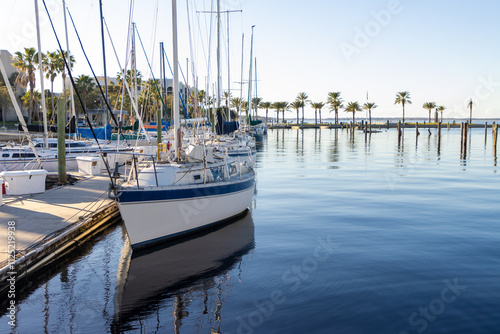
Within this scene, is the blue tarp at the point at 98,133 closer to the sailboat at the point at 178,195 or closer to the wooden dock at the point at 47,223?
the wooden dock at the point at 47,223

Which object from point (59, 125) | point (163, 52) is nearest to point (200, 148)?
point (59, 125)

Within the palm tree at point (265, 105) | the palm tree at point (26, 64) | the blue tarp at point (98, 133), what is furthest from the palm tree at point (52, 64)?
the palm tree at point (265, 105)

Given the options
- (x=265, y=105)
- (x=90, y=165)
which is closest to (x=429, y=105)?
(x=265, y=105)

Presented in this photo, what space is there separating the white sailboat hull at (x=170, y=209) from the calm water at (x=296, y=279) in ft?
1.69

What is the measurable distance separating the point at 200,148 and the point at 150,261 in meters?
5.03

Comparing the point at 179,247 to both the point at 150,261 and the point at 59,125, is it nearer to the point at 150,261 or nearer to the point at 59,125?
the point at 150,261

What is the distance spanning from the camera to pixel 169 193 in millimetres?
12719

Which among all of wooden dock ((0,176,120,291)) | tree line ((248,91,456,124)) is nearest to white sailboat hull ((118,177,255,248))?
wooden dock ((0,176,120,291))

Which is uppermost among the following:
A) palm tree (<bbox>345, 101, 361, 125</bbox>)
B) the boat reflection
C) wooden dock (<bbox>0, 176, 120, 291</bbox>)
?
palm tree (<bbox>345, 101, 361, 125</bbox>)

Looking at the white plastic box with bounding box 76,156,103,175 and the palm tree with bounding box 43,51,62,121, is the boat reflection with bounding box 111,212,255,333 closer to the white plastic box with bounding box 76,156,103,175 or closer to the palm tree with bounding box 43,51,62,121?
Answer: the white plastic box with bounding box 76,156,103,175

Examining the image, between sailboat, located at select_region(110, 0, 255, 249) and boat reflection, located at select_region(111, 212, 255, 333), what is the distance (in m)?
0.58

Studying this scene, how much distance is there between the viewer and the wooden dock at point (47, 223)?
10.0 meters

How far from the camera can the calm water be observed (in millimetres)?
8609

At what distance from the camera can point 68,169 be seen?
2703 cm
